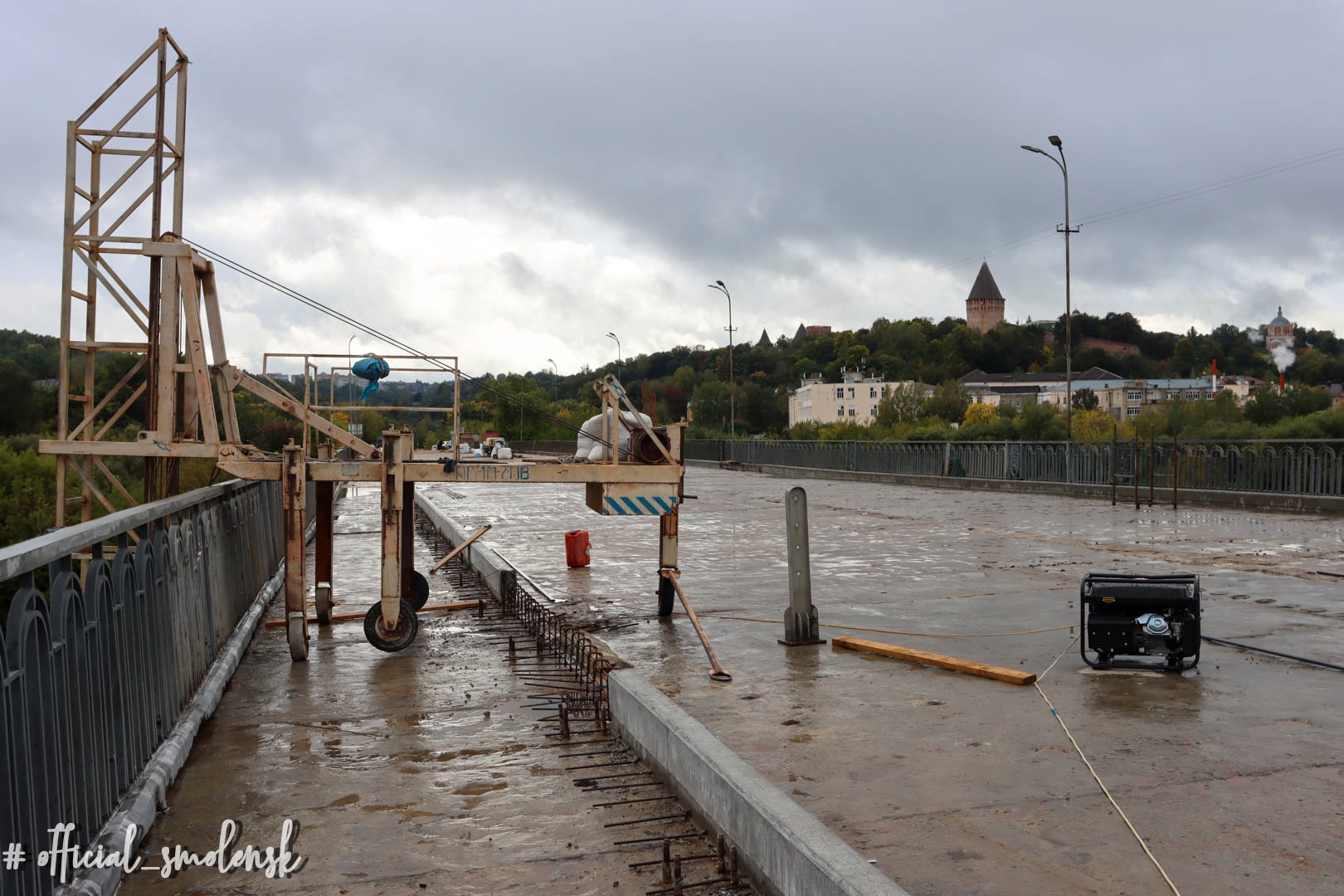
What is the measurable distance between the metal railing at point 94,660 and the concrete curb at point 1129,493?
2398cm

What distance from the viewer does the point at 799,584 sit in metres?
9.30

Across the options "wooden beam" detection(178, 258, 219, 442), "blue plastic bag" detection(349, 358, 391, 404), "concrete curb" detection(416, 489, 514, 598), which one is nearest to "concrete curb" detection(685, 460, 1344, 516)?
"concrete curb" detection(416, 489, 514, 598)

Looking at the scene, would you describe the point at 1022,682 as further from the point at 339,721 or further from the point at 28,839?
the point at 28,839

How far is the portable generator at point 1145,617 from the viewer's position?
305 inches

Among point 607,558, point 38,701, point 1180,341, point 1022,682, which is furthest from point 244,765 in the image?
point 1180,341

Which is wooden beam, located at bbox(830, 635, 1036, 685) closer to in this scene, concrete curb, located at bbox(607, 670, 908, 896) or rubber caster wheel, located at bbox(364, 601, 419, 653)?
concrete curb, located at bbox(607, 670, 908, 896)

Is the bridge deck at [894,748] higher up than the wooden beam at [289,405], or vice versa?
the wooden beam at [289,405]

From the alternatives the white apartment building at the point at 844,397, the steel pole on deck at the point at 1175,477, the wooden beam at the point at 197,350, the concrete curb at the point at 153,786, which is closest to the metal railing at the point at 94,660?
the concrete curb at the point at 153,786

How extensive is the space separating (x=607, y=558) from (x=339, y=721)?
9.54 metres

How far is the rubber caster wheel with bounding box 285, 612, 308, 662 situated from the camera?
903 centimetres

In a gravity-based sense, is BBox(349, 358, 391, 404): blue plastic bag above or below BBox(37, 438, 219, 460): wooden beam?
above

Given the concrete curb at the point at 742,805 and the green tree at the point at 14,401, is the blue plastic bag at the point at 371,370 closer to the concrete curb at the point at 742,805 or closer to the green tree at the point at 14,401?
the concrete curb at the point at 742,805

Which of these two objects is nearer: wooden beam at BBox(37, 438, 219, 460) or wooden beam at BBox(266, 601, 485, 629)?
wooden beam at BBox(37, 438, 219, 460)

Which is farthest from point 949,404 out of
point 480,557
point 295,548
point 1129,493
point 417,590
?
point 295,548
